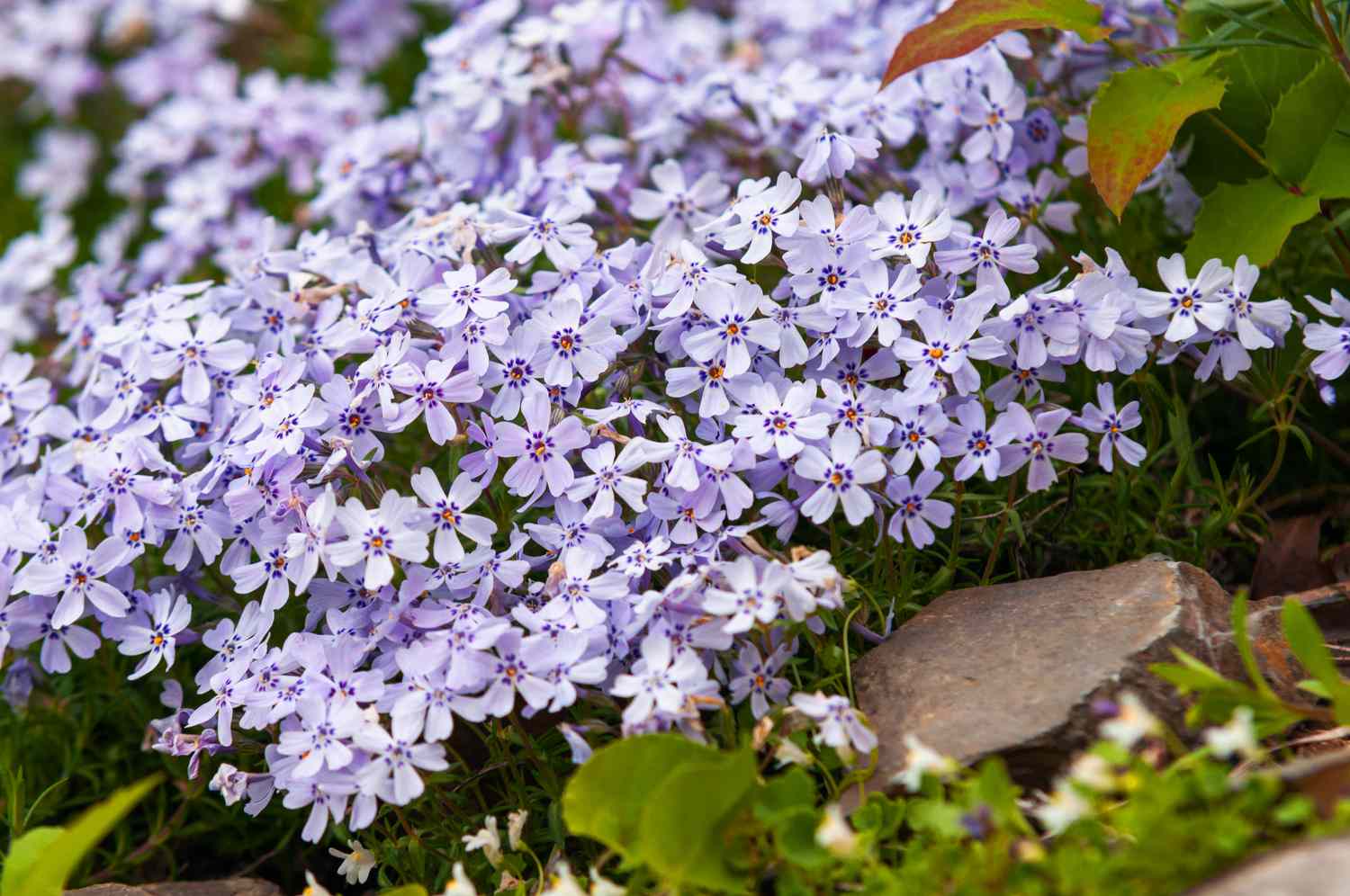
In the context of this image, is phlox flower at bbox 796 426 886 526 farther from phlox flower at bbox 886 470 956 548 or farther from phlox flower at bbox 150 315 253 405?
phlox flower at bbox 150 315 253 405

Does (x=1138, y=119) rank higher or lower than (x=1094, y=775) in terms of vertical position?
higher

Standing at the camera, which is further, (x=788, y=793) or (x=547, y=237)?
(x=547, y=237)

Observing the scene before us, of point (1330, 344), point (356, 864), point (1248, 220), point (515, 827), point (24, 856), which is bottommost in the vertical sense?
point (356, 864)

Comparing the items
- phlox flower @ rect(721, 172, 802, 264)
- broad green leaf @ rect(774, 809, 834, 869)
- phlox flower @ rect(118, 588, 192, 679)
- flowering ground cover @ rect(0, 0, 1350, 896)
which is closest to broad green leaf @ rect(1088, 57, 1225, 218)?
flowering ground cover @ rect(0, 0, 1350, 896)

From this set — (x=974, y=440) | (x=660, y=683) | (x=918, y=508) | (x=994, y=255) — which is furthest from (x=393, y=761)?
(x=994, y=255)

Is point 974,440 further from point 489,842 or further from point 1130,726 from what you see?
point 489,842

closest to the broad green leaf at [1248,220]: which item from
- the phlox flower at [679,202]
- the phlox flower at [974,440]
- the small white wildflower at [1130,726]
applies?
the phlox flower at [974,440]

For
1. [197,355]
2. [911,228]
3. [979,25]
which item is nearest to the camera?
[911,228]

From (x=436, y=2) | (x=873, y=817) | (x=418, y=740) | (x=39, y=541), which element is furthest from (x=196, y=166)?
(x=873, y=817)
